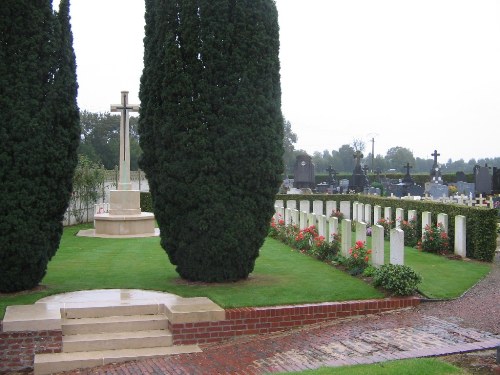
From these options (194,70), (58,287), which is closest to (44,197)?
(58,287)

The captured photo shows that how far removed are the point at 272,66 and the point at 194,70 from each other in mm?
1253

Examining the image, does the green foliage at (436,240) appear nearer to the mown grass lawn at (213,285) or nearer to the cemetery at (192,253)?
the cemetery at (192,253)

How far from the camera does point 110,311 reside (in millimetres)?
7719

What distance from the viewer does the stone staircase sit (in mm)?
6762

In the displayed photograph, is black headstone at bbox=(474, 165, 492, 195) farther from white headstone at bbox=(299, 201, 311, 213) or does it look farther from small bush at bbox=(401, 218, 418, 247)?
small bush at bbox=(401, 218, 418, 247)

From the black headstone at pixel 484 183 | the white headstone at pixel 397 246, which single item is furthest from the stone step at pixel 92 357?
the black headstone at pixel 484 183

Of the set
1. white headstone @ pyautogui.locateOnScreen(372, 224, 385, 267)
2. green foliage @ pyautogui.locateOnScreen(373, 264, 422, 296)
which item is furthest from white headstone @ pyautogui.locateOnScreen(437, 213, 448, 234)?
green foliage @ pyautogui.locateOnScreen(373, 264, 422, 296)

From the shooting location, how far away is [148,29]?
9.84 m

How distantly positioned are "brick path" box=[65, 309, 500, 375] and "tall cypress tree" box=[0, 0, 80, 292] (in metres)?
2.53

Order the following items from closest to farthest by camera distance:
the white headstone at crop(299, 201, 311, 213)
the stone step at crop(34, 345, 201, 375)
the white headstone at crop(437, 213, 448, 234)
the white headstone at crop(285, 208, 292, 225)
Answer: the stone step at crop(34, 345, 201, 375)
the white headstone at crop(437, 213, 448, 234)
the white headstone at crop(285, 208, 292, 225)
the white headstone at crop(299, 201, 311, 213)

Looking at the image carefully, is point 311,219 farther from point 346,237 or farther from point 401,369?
point 401,369

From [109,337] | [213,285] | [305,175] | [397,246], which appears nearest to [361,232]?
[397,246]

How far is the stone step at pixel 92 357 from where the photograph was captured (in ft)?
21.7

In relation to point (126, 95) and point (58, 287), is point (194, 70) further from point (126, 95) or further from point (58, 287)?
point (126, 95)
